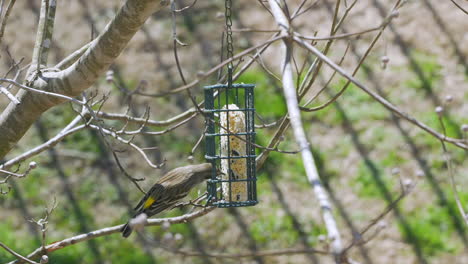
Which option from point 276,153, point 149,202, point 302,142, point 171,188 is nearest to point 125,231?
point 149,202

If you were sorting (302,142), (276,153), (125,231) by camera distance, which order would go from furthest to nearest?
(276,153) → (125,231) → (302,142)

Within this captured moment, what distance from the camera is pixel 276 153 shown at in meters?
7.20

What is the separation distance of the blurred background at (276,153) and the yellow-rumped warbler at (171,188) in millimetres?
1858

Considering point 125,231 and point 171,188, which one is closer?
point 125,231

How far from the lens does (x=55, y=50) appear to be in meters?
8.21

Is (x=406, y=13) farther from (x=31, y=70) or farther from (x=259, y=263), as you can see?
(x=31, y=70)

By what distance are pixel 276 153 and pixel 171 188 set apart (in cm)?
288

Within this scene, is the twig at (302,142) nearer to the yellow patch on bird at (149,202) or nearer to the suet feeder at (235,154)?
the suet feeder at (235,154)

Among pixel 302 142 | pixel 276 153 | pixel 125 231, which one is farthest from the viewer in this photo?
pixel 276 153

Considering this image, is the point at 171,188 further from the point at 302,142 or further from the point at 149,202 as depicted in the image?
the point at 302,142

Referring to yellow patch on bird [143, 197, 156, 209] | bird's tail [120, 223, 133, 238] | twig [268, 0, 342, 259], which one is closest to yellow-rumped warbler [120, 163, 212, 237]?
yellow patch on bird [143, 197, 156, 209]

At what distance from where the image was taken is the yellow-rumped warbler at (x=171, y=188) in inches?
175

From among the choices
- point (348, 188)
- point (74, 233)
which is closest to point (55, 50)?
point (74, 233)

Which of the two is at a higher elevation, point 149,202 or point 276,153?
point 276,153
